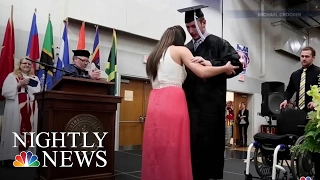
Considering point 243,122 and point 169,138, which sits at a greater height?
point 169,138

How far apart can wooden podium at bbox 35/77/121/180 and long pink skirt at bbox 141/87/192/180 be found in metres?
1.00

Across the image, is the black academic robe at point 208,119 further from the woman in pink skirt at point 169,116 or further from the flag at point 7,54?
the flag at point 7,54

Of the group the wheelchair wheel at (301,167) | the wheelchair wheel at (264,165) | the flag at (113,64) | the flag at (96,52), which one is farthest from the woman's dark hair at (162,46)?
the flag at (96,52)

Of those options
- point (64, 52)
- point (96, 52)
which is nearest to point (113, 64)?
point (96, 52)

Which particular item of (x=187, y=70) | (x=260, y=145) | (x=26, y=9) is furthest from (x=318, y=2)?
(x=187, y=70)

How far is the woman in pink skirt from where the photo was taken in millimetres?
1564

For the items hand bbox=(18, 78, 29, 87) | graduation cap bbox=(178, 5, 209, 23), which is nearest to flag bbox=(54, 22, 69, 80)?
hand bbox=(18, 78, 29, 87)

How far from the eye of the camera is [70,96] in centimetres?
238

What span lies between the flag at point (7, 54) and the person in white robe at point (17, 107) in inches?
8.2

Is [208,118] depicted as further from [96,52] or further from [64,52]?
[96,52]

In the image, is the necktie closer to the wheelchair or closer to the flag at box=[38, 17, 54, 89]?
the wheelchair

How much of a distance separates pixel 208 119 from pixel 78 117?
124cm

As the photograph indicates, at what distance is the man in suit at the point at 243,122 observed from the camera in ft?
28.1

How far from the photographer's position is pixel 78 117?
2.43 meters
